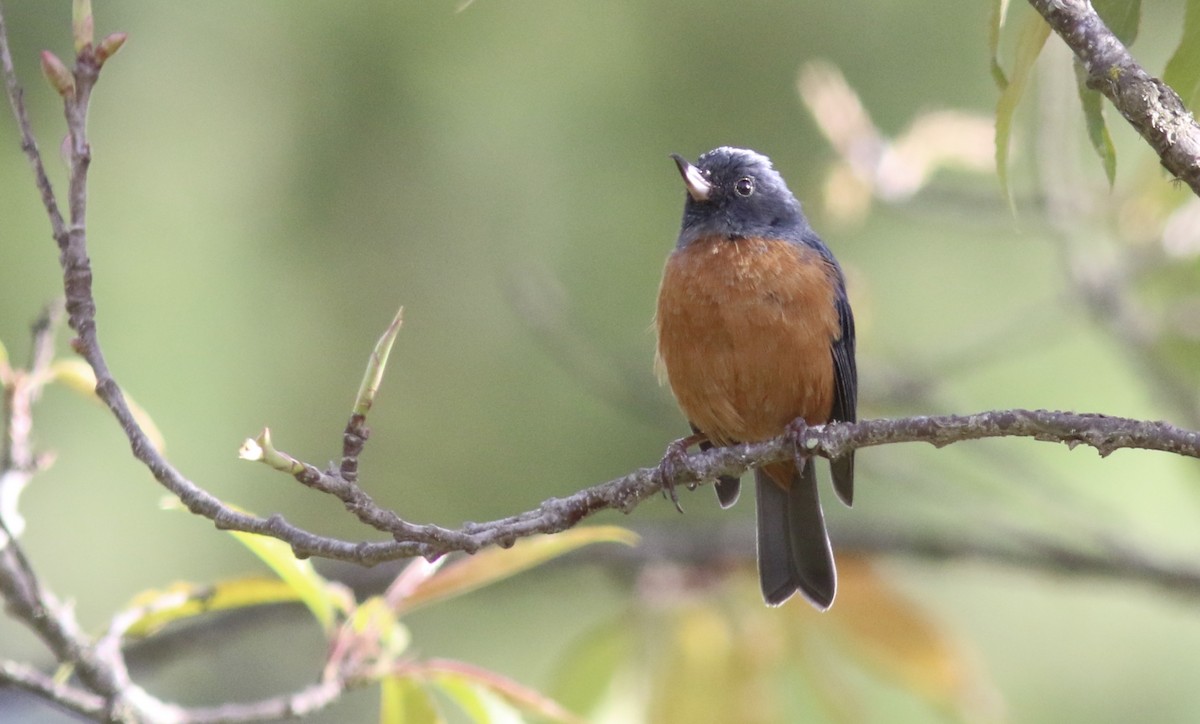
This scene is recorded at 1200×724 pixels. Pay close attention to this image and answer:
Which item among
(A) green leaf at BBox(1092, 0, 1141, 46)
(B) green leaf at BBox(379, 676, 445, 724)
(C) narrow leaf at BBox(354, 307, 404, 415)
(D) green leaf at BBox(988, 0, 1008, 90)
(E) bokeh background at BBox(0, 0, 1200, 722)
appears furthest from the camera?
(E) bokeh background at BBox(0, 0, 1200, 722)

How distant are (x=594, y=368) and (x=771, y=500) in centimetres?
125

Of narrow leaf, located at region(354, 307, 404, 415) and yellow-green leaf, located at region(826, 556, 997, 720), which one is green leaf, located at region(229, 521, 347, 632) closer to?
narrow leaf, located at region(354, 307, 404, 415)

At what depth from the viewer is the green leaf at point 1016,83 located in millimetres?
2449

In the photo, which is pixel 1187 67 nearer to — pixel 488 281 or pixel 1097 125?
pixel 1097 125

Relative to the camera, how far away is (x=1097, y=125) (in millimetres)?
2477

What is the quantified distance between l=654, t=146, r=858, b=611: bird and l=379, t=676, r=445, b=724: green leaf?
1.40 metres

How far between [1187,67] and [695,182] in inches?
98.3

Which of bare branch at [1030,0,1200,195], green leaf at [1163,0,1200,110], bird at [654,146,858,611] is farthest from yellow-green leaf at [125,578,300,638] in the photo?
green leaf at [1163,0,1200,110]

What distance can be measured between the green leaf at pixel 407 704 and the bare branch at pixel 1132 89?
2.01 meters

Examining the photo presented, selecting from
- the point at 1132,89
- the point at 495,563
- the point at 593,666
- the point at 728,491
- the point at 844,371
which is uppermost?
the point at 844,371

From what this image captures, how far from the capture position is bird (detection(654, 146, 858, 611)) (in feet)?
14.3

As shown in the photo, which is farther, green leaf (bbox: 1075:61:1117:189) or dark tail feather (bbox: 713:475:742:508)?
dark tail feather (bbox: 713:475:742:508)

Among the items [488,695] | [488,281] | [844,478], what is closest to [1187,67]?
[488,695]

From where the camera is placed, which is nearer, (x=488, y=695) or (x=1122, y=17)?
Answer: (x=1122, y=17)
